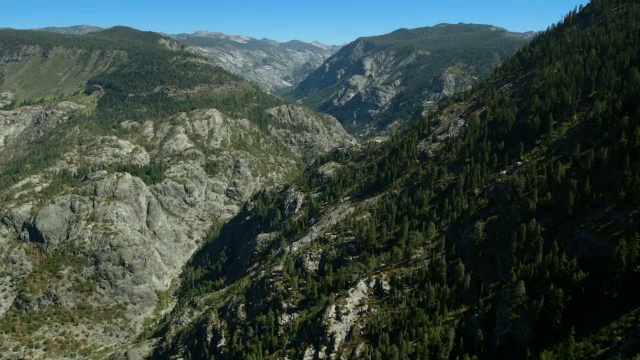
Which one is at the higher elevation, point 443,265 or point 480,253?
point 480,253

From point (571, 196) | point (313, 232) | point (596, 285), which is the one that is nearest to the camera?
point (596, 285)

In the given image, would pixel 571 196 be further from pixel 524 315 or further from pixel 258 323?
pixel 258 323

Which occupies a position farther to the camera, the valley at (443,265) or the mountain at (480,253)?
the valley at (443,265)

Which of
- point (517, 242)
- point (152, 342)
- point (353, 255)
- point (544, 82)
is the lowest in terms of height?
point (152, 342)

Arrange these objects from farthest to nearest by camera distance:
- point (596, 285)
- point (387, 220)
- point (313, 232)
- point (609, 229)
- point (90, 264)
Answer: point (90, 264), point (313, 232), point (387, 220), point (609, 229), point (596, 285)

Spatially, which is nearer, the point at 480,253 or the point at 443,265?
the point at 443,265

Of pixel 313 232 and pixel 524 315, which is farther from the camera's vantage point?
pixel 313 232

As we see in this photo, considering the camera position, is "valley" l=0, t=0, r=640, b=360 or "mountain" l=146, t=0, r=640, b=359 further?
"valley" l=0, t=0, r=640, b=360

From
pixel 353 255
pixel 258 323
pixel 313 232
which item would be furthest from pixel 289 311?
pixel 313 232
